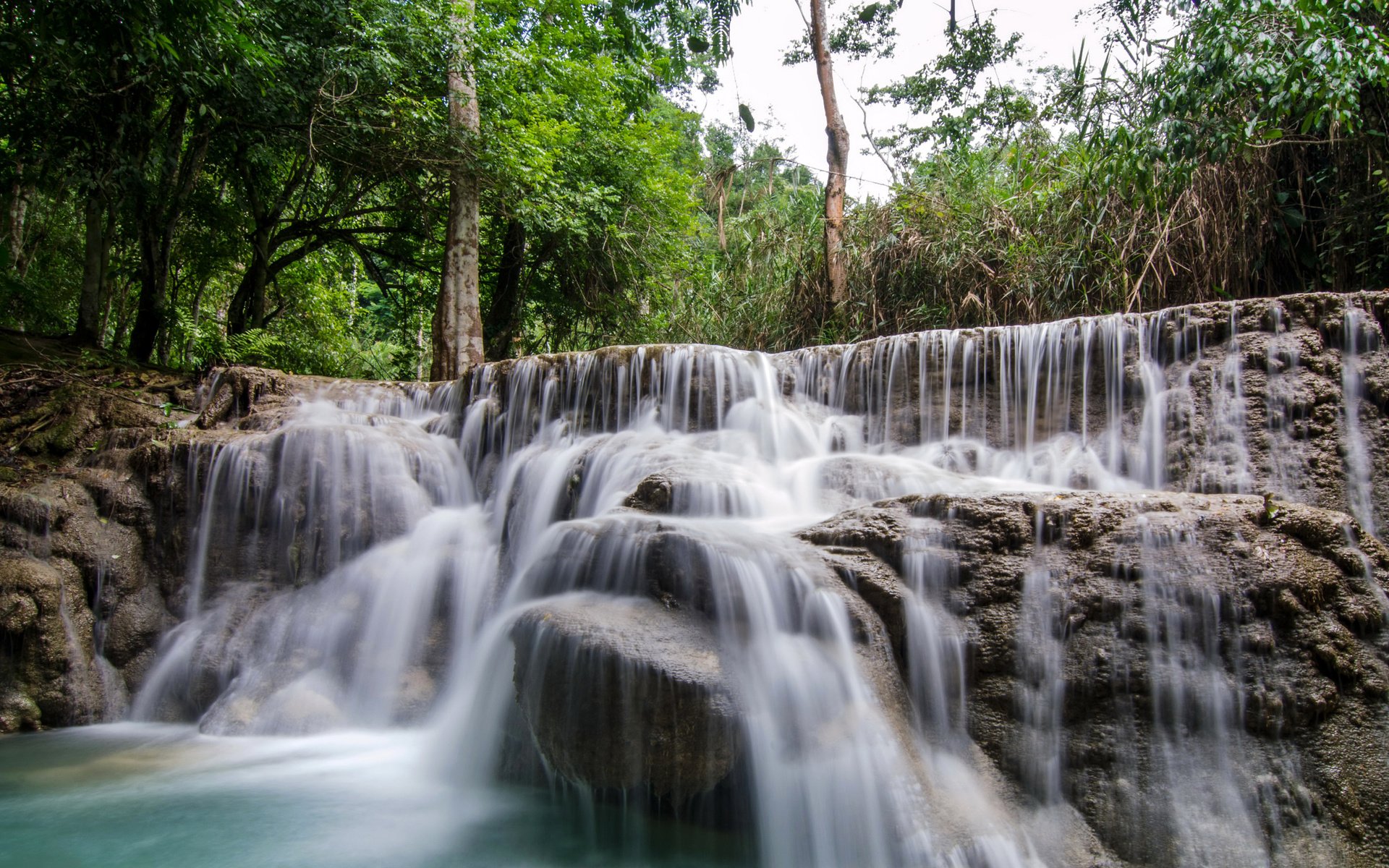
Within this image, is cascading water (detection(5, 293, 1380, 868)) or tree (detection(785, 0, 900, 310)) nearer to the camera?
cascading water (detection(5, 293, 1380, 868))

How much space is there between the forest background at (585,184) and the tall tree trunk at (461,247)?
0.16 meters

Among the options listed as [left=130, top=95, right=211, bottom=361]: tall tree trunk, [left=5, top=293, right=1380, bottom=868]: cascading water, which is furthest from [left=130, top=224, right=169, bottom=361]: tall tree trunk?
[left=5, top=293, right=1380, bottom=868]: cascading water

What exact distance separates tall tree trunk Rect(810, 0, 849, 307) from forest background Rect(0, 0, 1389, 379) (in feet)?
0.68

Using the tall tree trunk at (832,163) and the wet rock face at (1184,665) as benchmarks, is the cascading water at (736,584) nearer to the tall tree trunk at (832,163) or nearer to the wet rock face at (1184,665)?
the wet rock face at (1184,665)

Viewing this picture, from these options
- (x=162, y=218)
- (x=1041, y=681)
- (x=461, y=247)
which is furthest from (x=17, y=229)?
(x=1041, y=681)

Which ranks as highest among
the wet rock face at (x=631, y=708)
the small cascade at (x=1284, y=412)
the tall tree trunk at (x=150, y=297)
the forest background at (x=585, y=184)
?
the forest background at (x=585, y=184)

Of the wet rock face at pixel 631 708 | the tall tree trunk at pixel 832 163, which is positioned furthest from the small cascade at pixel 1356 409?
the tall tree trunk at pixel 832 163

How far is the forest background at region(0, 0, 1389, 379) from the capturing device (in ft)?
20.4

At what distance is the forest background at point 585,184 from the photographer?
6227 mm

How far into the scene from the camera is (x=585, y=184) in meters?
10.8

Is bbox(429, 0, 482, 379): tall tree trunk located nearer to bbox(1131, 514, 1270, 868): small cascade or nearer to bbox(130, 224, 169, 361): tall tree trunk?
bbox(130, 224, 169, 361): tall tree trunk

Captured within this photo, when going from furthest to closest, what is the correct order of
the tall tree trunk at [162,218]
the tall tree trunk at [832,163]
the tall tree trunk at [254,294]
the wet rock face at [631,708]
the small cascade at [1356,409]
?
the tall tree trunk at [254,294] → the tall tree trunk at [832,163] → the tall tree trunk at [162,218] → the small cascade at [1356,409] → the wet rock face at [631,708]

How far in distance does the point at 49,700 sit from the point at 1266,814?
6478 millimetres

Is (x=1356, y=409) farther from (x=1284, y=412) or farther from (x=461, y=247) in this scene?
(x=461, y=247)
